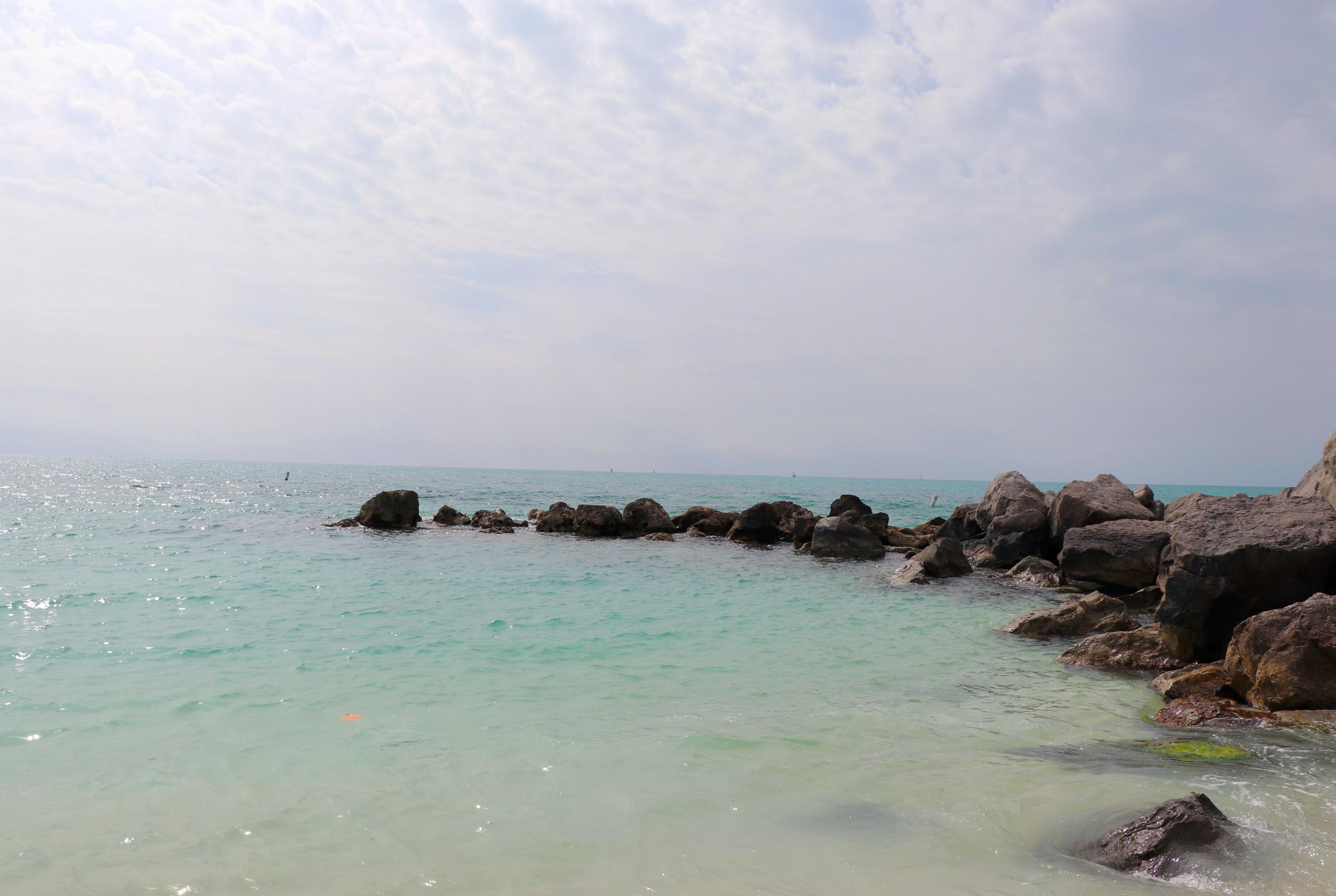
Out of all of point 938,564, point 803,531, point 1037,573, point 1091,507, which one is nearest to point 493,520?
point 803,531

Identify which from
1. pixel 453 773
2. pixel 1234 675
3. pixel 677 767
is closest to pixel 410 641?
pixel 453 773

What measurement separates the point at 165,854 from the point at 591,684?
4.69 meters

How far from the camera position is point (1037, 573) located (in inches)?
743

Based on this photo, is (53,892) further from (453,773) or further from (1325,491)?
(1325,491)

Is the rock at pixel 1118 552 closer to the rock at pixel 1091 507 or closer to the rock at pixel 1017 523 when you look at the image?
the rock at pixel 1091 507

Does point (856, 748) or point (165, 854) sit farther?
point (856, 748)

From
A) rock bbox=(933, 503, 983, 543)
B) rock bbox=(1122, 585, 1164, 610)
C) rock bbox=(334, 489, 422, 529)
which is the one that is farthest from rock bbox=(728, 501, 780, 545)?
rock bbox=(1122, 585, 1164, 610)

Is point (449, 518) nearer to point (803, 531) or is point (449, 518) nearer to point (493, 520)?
point (493, 520)

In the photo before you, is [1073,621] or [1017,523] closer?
[1073,621]

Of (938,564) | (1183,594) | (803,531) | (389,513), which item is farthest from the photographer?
(389,513)

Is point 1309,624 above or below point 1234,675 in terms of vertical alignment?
above

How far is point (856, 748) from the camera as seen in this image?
6.45 metres

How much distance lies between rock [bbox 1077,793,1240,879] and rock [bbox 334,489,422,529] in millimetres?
28289

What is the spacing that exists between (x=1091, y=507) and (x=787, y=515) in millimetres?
12145
